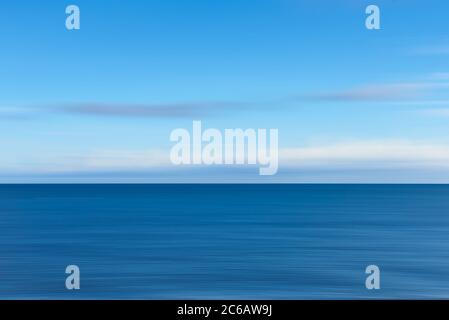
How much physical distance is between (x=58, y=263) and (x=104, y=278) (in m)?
2.43

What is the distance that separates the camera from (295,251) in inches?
520

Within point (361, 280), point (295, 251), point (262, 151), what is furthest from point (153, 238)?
point (262, 151)

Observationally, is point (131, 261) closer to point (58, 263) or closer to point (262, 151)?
point (58, 263)

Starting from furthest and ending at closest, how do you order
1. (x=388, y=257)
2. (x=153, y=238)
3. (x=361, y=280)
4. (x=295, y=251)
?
(x=153, y=238)
(x=295, y=251)
(x=388, y=257)
(x=361, y=280)

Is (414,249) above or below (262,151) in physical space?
below

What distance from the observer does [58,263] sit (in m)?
11.2

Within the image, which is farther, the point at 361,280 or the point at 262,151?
the point at 361,280

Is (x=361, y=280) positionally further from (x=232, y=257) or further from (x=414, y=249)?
(x=414, y=249)

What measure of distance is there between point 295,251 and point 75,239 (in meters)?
6.21

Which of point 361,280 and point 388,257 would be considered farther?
point 388,257
